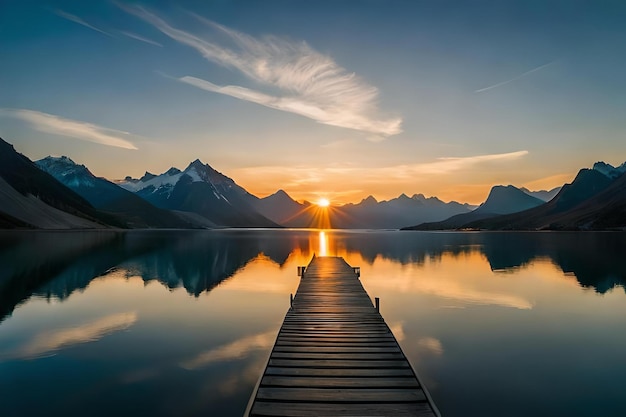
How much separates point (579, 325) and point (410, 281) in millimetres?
21993

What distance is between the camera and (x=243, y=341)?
23.0 meters

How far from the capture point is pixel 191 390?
1587cm

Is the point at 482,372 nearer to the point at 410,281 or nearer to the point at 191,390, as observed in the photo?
the point at 191,390

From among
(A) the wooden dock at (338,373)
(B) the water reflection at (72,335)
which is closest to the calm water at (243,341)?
(B) the water reflection at (72,335)

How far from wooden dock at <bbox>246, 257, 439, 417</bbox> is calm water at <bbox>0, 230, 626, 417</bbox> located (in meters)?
2.15

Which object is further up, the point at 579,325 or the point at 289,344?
the point at 289,344

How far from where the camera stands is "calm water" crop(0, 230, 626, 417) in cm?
1509

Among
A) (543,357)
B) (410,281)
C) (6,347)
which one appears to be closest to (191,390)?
(6,347)

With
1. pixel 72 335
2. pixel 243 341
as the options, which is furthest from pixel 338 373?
pixel 72 335

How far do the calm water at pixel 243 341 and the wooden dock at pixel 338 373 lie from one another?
7.06 feet

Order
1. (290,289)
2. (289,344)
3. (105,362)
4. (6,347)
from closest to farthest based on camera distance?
(289,344) → (105,362) → (6,347) → (290,289)

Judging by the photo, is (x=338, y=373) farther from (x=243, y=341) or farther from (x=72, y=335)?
(x=72, y=335)

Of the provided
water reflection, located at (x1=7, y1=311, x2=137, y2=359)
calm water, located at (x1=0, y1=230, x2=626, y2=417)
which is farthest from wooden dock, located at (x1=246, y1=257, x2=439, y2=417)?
water reflection, located at (x1=7, y1=311, x2=137, y2=359)

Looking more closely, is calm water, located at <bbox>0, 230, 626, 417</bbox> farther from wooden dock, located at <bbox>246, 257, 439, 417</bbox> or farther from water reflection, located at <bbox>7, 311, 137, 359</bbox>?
wooden dock, located at <bbox>246, 257, 439, 417</bbox>
